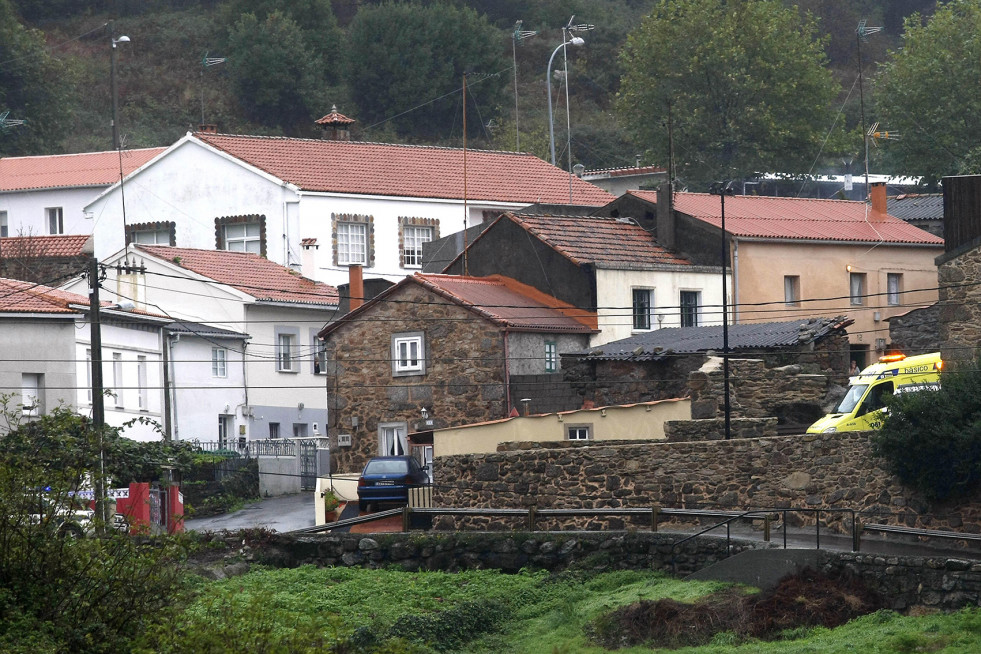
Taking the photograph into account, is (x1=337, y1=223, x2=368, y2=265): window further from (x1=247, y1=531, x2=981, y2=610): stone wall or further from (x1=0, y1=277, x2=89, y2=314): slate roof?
(x1=247, y1=531, x2=981, y2=610): stone wall

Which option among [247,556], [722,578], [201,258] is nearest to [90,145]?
[201,258]

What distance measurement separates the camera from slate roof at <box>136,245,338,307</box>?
58094 mm

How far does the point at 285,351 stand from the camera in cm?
5862

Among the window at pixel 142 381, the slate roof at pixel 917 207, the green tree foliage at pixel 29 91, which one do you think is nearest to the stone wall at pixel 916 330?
the slate roof at pixel 917 207

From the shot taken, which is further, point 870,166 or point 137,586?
point 870,166

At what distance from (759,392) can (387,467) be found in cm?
807

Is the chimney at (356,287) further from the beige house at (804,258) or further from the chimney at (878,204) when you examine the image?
the chimney at (878,204)

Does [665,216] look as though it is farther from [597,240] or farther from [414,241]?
[414,241]

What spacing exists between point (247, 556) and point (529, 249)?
17.1 m

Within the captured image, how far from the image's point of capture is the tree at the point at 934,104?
77250 millimetres

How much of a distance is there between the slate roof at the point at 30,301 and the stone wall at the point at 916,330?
21.5m

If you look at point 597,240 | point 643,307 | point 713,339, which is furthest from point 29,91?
point 713,339

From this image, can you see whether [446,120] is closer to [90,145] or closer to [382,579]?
[90,145]

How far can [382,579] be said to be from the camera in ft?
107
